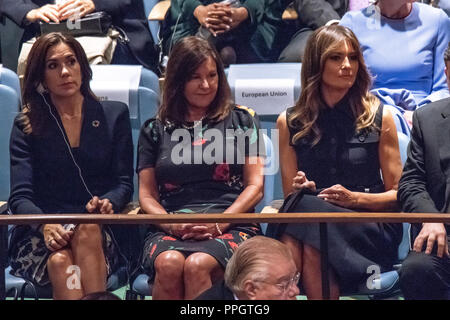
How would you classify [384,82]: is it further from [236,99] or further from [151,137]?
[151,137]

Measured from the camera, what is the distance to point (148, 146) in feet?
9.10

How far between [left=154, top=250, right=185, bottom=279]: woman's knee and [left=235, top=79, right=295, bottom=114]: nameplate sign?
0.80m

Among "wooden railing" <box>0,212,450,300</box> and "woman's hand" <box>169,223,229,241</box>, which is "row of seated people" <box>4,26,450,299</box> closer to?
"woman's hand" <box>169,223,229,241</box>

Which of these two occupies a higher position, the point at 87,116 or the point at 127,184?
the point at 87,116

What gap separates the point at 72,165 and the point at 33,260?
0.36 metres

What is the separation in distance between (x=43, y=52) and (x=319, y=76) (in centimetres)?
89

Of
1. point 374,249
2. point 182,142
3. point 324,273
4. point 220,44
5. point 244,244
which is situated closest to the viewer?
point 244,244

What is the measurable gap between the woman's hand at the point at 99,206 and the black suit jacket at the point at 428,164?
862 millimetres

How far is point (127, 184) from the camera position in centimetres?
281

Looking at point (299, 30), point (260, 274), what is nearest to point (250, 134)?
point (260, 274)

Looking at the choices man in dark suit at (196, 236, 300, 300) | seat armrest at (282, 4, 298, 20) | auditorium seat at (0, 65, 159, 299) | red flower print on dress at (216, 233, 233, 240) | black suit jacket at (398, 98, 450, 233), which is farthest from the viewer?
seat armrest at (282, 4, 298, 20)

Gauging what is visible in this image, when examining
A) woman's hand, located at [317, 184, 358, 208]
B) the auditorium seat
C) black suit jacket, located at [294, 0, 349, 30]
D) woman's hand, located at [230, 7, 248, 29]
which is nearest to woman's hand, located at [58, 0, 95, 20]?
the auditorium seat

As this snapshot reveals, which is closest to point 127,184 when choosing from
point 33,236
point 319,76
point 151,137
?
point 151,137

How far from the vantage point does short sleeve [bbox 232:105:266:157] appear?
274 centimetres
